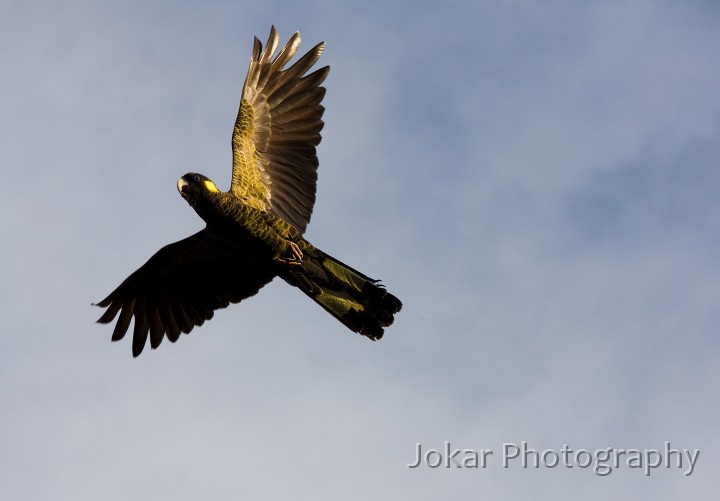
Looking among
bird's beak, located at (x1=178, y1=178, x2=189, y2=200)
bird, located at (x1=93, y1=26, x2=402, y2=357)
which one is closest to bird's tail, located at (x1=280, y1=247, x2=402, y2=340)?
bird, located at (x1=93, y1=26, x2=402, y2=357)

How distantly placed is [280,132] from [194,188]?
5.77 ft

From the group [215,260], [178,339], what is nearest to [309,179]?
[215,260]

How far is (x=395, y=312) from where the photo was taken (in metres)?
12.1

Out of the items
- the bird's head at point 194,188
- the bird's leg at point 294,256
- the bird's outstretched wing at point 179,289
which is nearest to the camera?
the bird's head at point 194,188

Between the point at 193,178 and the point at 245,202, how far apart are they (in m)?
0.81

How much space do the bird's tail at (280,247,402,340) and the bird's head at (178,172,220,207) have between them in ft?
4.45

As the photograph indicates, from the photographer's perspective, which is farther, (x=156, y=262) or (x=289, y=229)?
(x=156, y=262)

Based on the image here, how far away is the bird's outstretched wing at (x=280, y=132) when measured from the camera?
12695mm

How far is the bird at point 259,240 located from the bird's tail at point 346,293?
0.04ft

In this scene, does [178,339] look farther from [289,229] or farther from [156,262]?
[289,229]

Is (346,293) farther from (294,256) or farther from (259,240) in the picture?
(259,240)

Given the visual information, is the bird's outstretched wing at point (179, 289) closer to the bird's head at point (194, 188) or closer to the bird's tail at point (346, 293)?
the bird's tail at point (346, 293)

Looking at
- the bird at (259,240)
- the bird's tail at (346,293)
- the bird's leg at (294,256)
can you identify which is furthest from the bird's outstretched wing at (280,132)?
the bird's tail at (346,293)

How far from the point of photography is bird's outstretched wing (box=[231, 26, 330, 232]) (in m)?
Answer: 12.7
